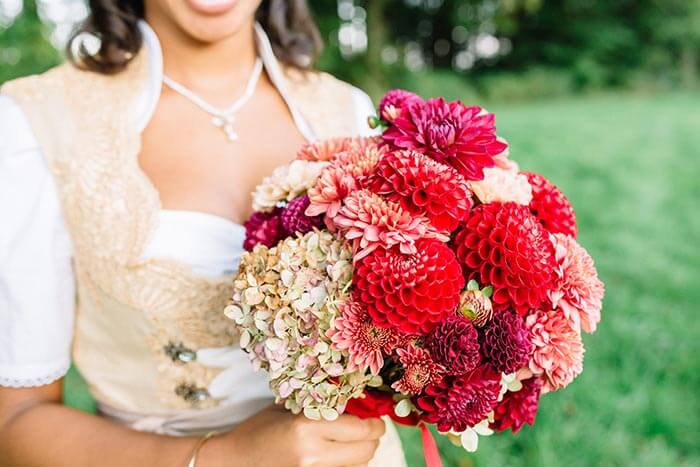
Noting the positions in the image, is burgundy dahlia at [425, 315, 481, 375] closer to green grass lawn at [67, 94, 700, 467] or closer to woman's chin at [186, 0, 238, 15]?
woman's chin at [186, 0, 238, 15]

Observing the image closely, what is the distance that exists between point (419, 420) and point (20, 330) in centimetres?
90

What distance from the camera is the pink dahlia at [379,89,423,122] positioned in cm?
137

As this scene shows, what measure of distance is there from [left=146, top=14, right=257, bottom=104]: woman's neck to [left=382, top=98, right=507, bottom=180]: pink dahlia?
736mm

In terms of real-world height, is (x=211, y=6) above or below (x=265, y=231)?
above

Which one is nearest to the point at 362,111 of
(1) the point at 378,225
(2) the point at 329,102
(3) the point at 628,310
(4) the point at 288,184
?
(2) the point at 329,102

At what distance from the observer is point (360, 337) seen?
113 centimetres

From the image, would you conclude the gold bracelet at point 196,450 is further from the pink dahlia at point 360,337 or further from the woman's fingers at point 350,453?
the pink dahlia at point 360,337

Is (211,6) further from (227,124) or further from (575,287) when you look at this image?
(575,287)

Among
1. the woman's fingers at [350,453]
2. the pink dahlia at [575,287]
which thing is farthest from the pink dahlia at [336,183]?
the woman's fingers at [350,453]

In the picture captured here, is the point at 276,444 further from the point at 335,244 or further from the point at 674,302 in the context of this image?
the point at 674,302

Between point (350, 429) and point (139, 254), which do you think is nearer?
point (350, 429)

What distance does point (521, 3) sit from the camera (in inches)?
734

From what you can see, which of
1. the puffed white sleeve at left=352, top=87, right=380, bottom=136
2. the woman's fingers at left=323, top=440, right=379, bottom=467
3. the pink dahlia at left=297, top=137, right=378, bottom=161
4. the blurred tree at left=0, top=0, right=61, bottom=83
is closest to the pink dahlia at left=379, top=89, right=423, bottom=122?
the pink dahlia at left=297, top=137, right=378, bottom=161

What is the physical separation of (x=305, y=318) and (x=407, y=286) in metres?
0.18
